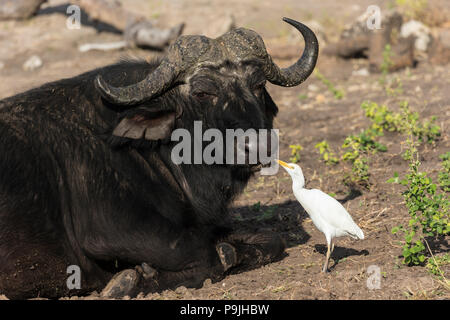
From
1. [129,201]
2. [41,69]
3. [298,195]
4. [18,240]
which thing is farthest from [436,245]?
[41,69]

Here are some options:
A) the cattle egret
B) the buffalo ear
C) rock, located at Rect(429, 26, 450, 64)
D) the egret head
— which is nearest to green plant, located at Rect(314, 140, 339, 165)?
the egret head

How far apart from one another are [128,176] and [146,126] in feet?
1.37

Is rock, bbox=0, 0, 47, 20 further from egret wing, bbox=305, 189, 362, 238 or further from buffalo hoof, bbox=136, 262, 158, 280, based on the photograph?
egret wing, bbox=305, 189, 362, 238

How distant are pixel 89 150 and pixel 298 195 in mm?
1637

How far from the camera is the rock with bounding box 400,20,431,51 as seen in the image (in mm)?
12773

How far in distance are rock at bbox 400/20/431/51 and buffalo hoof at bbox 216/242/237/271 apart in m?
8.47

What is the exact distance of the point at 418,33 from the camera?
42.3ft

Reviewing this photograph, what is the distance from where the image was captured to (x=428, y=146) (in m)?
7.73

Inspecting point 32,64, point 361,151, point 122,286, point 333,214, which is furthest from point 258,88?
point 32,64

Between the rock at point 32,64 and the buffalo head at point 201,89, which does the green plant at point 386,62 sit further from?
the rock at point 32,64

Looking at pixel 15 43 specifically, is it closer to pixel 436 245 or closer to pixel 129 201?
pixel 129 201

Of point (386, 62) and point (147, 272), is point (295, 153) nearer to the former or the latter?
point (147, 272)

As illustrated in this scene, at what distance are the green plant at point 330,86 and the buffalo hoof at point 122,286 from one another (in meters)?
6.53
